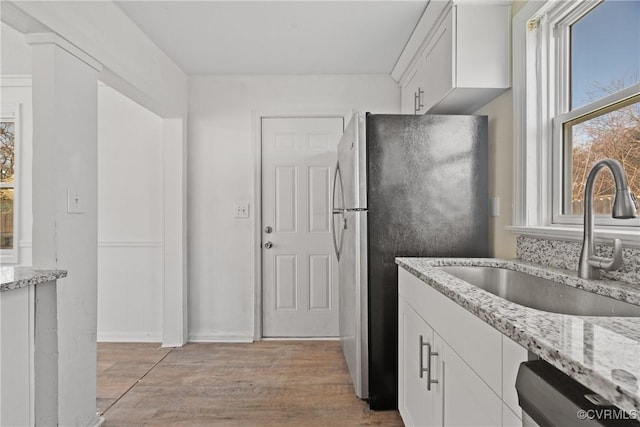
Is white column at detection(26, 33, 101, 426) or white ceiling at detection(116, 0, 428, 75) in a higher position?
white ceiling at detection(116, 0, 428, 75)

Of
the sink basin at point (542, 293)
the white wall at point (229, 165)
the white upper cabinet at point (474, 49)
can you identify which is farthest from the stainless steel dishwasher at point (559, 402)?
the white wall at point (229, 165)

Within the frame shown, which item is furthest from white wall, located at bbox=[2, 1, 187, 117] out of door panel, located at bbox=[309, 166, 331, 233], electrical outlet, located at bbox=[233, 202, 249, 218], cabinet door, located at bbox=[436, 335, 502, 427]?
cabinet door, located at bbox=[436, 335, 502, 427]

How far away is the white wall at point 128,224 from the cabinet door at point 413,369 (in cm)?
238

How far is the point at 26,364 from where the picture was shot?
1625mm

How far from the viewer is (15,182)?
3287 mm

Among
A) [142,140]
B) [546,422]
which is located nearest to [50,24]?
[142,140]

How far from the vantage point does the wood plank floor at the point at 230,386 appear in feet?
7.08

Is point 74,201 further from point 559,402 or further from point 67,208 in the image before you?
point 559,402

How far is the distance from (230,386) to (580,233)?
7.14ft

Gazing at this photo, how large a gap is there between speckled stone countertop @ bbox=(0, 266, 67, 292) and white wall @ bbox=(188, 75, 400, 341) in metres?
1.73

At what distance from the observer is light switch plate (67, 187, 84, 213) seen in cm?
191

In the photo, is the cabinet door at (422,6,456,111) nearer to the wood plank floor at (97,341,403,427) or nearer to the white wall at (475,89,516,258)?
the white wall at (475,89,516,258)

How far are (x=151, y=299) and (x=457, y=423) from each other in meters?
2.99

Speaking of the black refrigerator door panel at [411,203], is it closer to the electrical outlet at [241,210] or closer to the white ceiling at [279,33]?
the white ceiling at [279,33]
